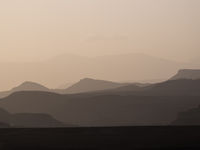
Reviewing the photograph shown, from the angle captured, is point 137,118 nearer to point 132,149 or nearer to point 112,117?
point 112,117

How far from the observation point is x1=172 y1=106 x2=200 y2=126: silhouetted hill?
6003cm

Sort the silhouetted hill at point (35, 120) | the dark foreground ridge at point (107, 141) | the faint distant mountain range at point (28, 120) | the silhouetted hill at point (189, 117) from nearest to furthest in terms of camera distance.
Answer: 1. the dark foreground ridge at point (107, 141)
2. the silhouetted hill at point (189, 117)
3. the silhouetted hill at point (35, 120)
4. the faint distant mountain range at point (28, 120)

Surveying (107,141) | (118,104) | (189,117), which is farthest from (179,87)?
(107,141)

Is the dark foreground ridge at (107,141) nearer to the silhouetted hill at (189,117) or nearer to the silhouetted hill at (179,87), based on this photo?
the silhouetted hill at (189,117)

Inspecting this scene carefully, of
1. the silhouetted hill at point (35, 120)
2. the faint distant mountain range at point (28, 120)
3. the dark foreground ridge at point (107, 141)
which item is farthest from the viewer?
the faint distant mountain range at point (28, 120)

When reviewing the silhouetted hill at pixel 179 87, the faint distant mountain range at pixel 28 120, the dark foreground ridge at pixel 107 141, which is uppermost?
the silhouetted hill at pixel 179 87

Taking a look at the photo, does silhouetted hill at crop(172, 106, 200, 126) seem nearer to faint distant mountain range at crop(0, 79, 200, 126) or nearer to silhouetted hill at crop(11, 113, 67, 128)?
faint distant mountain range at crop(0, 79, 200, 126)

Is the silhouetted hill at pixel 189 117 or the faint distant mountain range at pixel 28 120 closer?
the silhouetted hill at pixel 189 117

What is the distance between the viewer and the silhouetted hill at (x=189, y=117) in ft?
197

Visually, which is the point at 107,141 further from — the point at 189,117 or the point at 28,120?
the point at 28,120

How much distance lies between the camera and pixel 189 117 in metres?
60.0

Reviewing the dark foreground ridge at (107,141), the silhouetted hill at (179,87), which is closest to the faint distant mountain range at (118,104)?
the silhouetted hill at (179,87)

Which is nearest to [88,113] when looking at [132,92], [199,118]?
[132,92]

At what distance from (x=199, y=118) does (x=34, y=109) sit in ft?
93.9
